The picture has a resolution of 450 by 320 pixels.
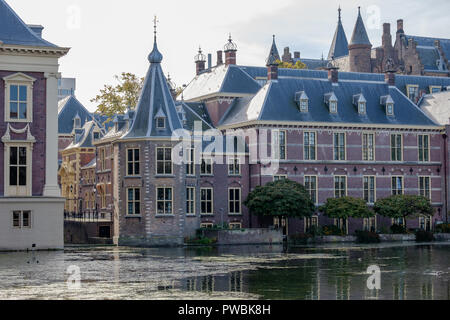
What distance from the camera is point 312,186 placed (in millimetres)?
64688

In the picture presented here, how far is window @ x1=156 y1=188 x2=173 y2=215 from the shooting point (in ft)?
179

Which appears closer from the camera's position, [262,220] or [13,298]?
[13,298]

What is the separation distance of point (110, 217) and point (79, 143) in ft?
60.7

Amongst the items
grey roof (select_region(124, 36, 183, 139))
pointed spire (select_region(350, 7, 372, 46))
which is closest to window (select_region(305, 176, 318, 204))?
grey roof (select_region(124, 36, 183, 139))

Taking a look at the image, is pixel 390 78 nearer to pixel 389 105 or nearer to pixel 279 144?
pixel 389 105

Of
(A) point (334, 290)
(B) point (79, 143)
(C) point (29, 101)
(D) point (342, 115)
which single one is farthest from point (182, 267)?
(B) point (79, 143)

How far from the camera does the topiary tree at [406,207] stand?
208 ft

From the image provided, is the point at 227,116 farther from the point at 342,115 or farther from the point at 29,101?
the point at 29,101

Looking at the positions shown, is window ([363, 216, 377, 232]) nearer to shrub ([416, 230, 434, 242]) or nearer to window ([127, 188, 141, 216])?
shrub ([416, 230, 434, 242])

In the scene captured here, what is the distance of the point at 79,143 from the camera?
77625mm

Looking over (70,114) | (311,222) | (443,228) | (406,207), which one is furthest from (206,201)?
(70,114)

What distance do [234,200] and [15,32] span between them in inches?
878

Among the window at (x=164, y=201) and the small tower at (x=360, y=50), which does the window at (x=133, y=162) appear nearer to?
the window at (x=164, y=201)

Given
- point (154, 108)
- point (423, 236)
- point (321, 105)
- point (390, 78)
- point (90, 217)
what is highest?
point (390, 78)
